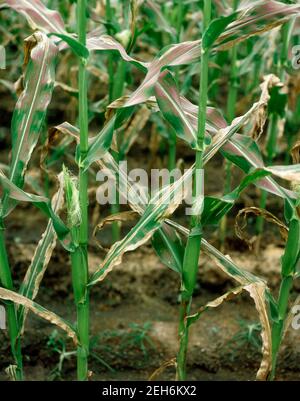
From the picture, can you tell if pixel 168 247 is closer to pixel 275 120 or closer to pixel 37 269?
pixel 37 269

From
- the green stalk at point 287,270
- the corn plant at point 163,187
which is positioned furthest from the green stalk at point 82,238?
the green stalk at point 287,270

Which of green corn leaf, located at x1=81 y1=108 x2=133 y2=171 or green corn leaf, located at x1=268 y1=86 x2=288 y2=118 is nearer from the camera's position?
green corn leaf, located at x1=81 y1=108 x2=133 y2=171

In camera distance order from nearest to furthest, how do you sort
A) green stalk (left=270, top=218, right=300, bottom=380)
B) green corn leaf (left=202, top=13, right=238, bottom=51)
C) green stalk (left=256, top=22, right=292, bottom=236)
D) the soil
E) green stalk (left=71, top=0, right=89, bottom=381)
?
green corn leaf (left=202, top=13, right=238, bottom=51)
green stalk (left=71, top=0, right=89, bottom=381)
green stalk (left=270, top=218, right=300, bottom=380)
the soil
green stalk (left=256, top=22, right=292, bottom=236)

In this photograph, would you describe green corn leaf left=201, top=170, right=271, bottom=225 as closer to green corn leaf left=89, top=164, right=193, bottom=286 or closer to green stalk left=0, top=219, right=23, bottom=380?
green corn leaf left=89, top=164, right=193, bottom=286

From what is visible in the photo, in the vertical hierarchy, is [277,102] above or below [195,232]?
above

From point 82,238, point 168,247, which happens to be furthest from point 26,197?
point 168,247

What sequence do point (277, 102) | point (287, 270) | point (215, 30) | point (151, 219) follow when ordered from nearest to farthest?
point (215, 30)
point (151, 219)
point (287, 270)
point (277, 102)

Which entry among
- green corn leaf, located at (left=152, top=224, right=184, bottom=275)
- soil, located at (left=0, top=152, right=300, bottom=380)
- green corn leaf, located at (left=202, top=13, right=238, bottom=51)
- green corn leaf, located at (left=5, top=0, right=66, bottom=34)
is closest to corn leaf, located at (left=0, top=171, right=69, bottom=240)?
green corn leaf, located at (left=152, top=224, right=184, bottom=275)

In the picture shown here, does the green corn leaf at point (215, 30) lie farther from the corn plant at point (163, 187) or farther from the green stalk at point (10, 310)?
the green stalk at point (10, 310)
